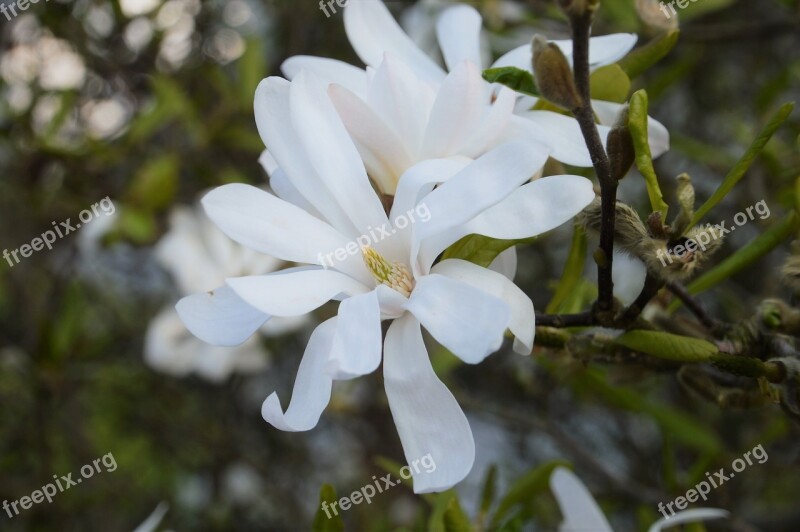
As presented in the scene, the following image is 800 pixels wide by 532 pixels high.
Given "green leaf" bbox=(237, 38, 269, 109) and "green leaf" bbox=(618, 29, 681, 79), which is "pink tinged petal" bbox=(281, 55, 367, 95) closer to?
"green leaf" bbox=(618, 29, 681, 79)

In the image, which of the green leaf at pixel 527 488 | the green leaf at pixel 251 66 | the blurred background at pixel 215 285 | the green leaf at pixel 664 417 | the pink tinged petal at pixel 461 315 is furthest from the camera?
the green leaf at pixel 251 66

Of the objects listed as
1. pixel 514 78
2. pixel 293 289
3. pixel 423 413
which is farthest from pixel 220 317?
pixel 514 78

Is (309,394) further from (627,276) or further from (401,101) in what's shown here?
(627,276)

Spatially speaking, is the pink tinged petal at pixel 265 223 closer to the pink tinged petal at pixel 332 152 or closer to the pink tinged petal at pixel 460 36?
the pink tinged petal at pixel 332 152

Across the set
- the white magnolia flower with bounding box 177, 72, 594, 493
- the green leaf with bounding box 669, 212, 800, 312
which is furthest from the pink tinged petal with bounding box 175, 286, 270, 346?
the green leaf with bounding box 669, 212, 800, 312

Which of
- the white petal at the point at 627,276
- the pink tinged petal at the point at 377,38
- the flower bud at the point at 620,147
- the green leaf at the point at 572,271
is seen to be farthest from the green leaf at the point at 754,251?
the white petal at the point at 627,276

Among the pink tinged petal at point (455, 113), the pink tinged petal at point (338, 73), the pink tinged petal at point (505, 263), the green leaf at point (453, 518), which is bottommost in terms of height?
the green leaf at point (453, 518)

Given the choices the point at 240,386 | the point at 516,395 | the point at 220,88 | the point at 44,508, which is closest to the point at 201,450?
the point at 240,386
